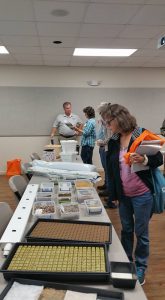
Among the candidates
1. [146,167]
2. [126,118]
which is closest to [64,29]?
[126,118]

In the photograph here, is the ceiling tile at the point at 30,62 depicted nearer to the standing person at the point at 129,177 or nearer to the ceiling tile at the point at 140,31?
the ceiling tile at the point at 140,31

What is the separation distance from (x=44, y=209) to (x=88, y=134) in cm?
330

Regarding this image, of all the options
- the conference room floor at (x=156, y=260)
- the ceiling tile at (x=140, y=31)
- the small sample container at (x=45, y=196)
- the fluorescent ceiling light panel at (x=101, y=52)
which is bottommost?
the conference room floor at (x=156, y=260)

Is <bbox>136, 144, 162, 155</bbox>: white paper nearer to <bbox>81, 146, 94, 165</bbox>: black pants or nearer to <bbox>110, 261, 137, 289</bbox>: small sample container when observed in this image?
<bbox>110, 261, 137, 289</bbox>: small sample container

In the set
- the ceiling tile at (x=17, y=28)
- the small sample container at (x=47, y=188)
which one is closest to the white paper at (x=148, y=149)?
the small sample container at (x=47, y=188)

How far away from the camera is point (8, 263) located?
1161 mm

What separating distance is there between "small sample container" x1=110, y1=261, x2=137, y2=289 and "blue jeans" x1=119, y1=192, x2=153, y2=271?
2.84 ft

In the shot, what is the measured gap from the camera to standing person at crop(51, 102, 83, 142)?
20.3 ft

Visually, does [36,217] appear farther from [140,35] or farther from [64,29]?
[140,35]

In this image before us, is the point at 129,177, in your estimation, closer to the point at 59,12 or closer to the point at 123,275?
the point at 123,275

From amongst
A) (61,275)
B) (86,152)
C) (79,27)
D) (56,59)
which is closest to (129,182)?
(61,275)

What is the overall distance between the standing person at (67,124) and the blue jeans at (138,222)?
13.4ft

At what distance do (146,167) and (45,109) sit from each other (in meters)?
4.91

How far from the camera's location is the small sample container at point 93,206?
6.09 feet
